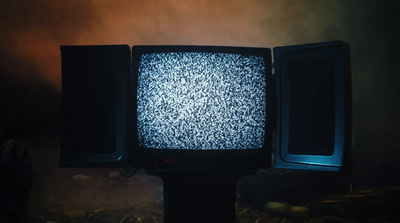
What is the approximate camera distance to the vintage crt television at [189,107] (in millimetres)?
1074

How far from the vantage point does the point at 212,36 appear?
3.40 meters

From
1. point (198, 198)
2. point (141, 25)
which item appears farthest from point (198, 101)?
point (141, 25)

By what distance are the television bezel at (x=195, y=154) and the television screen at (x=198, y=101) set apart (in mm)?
16

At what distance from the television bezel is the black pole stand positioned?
50 mm
